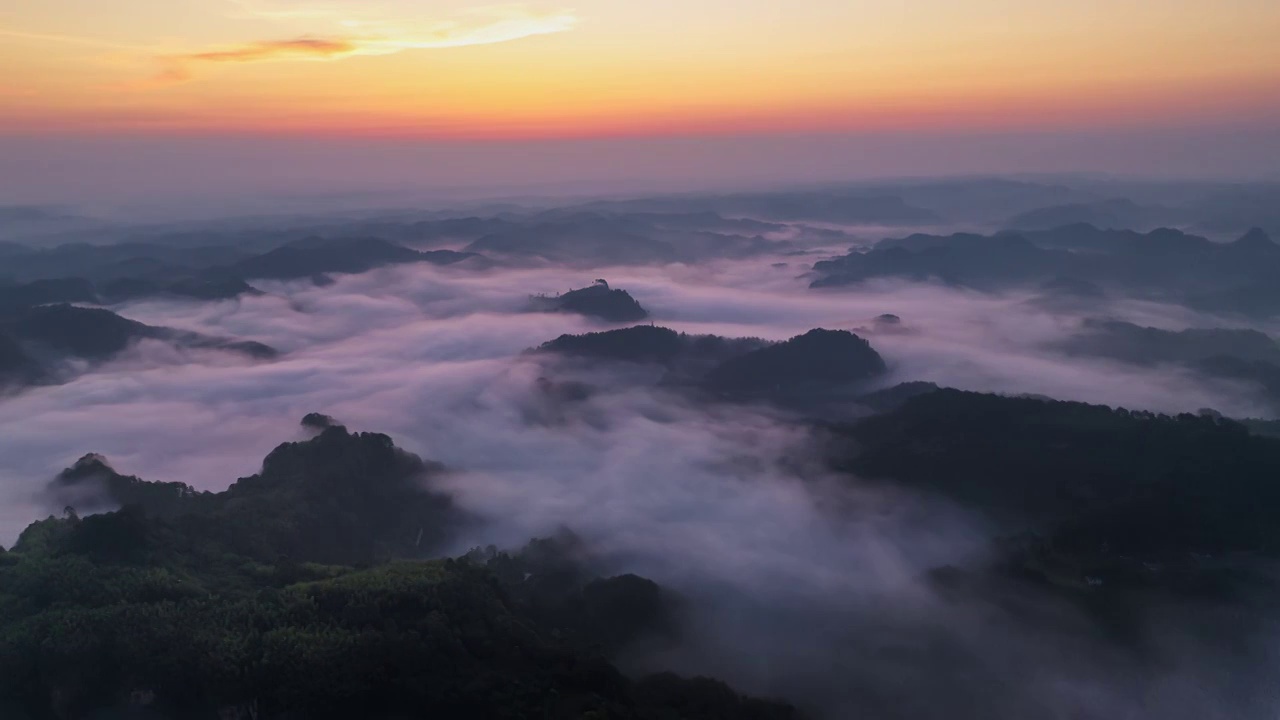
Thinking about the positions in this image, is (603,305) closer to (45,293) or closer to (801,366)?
(801,366)

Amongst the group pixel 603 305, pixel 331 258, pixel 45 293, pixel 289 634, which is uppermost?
pixel 331 258

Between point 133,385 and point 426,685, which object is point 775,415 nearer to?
point 426,685

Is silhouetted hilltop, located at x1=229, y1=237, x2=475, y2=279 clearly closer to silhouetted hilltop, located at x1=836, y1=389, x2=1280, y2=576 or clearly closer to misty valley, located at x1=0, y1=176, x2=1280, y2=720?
misty valley, located at x1=0, y1=176, x2=1280, y2=720

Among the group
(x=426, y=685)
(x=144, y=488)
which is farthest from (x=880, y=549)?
(x=144, y=488)

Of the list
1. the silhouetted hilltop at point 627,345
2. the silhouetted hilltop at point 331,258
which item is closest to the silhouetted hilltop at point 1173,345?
the silhouetted hilltop at point 627,345

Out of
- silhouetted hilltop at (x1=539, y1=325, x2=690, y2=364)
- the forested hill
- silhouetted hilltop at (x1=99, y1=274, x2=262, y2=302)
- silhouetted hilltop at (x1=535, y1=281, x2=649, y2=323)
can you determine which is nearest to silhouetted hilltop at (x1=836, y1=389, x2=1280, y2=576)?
the forested hill

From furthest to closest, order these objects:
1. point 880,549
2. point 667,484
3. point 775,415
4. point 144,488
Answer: point 775,415, point 667,484, point 144,488, point 880,549

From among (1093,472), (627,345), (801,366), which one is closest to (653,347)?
(627,345)
